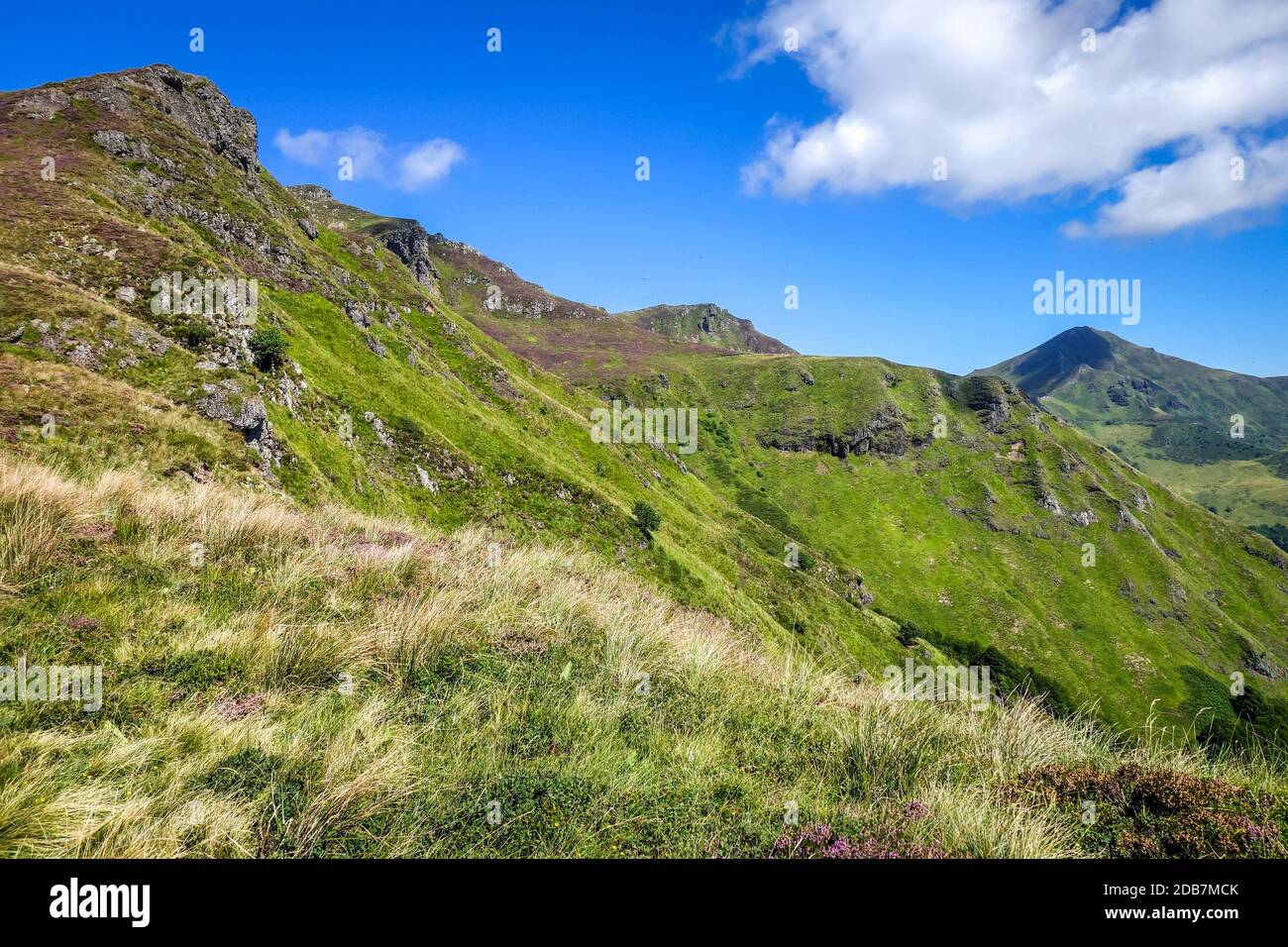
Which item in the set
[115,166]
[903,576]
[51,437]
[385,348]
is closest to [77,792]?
[51,437]

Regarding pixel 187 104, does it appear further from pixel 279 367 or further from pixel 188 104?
pixel 279 367

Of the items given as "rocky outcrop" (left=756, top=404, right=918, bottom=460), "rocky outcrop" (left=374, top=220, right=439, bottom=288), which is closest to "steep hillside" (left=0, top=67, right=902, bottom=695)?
"rocky outcrop" (left=756, top=404, right=918, bottom=460)

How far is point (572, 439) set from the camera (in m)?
84.3

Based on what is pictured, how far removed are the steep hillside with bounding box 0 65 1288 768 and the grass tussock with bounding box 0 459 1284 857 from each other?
1.85m

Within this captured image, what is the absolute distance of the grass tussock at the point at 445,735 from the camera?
445 centimetres

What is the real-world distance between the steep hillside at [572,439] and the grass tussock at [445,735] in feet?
6.08

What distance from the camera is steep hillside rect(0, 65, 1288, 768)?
2784 centimetres

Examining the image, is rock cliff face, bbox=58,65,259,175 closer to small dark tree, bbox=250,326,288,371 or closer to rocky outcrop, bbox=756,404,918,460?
small dark tree, bbox=250,326,288,371

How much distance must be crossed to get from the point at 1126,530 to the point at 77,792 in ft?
618

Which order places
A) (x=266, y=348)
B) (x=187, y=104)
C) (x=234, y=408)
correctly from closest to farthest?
(x=234, y=408)
(x=266, y=348)
(x=187, y=104)

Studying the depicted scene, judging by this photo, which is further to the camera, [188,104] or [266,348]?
[188,104]

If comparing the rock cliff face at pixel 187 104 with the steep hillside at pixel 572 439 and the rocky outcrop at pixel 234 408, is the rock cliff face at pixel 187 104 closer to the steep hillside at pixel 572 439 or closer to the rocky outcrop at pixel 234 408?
the steep hillside at pixel 572 439

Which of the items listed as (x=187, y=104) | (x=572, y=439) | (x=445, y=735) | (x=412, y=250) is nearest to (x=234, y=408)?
(x=445, y=735)

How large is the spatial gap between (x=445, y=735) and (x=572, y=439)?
79264 millimetres
